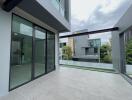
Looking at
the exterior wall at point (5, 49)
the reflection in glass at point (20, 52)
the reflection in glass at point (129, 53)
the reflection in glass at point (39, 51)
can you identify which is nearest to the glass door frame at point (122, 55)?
the reflection in glass at point (129, 53)

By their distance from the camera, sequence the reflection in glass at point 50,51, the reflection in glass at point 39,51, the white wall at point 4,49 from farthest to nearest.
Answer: the reflection in glass at point 50,51
the reflection in glass at point 39,51
the white wall at point 4,49

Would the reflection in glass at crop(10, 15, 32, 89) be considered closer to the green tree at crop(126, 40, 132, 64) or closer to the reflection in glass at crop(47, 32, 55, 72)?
the reflection in glass at crop(47, 32, 55, 72)

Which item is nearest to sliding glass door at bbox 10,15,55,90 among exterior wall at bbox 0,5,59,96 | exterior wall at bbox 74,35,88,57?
exterior wall at bbox 0,5,59,96

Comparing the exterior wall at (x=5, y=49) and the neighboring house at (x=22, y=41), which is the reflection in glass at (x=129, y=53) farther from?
the exterior wall at (x=5, y=49)

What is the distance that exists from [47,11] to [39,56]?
7.84ft

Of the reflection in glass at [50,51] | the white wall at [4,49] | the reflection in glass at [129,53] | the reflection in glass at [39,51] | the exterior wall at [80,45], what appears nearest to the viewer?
the white wall at [4,49]

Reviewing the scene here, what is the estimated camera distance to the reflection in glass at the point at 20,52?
3.60 m

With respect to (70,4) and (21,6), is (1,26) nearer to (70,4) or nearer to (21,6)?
(21,6)

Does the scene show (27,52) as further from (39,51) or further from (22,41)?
(39,51)

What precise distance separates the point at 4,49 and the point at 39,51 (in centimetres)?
228

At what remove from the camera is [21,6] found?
142 inches

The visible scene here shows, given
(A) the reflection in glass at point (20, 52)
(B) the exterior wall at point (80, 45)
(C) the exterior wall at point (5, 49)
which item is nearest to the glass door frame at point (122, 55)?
(A) the reflection in glass at point (20, 52)

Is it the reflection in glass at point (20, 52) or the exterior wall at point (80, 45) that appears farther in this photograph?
the exterior wall at point (80, 45)

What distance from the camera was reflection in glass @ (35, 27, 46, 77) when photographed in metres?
5.07
